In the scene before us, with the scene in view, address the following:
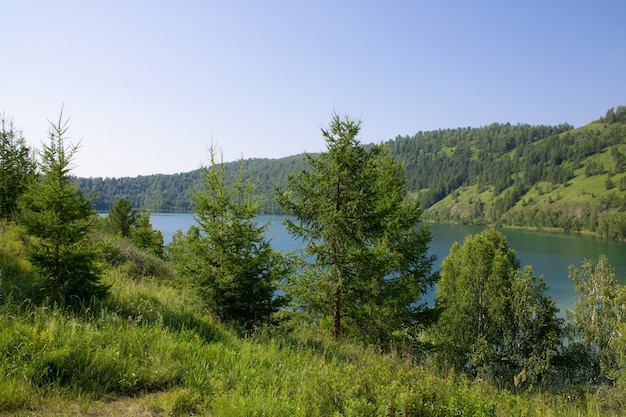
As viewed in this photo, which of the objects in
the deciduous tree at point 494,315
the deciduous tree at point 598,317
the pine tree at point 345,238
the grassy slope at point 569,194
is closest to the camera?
the pine tree at point 345,238

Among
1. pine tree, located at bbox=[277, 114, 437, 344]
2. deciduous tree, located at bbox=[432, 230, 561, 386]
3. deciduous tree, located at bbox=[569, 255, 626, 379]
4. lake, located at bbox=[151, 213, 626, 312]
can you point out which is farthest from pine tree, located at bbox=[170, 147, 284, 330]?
lake, located at bbox=[151, 213, 626, 312]

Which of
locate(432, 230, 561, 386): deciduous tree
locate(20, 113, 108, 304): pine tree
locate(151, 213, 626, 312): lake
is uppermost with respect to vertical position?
locate(20, 113, 108, 304): pine tree

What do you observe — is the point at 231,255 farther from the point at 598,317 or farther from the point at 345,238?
the point at 598,317

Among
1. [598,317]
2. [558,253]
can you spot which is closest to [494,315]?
[598,317]

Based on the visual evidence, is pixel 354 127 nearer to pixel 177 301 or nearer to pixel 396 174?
pixel 396 174

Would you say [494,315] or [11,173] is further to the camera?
[494,315]

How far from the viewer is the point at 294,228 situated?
1116cm

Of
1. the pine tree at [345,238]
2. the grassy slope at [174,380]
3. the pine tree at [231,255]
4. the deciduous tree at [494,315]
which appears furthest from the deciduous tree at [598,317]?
the grassy slope at [174,380]

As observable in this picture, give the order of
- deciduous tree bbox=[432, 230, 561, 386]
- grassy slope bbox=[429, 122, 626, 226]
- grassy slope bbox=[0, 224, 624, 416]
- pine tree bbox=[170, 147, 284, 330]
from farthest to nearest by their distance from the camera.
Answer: grassy slope bbox=[429, 122, 626, 226]
deciduous tree bbox=[432, 230, 561, 386]
pine tree bbox=[170, 147, 284, 330]
grassy slope bbox=[0, 224, 624, 416]

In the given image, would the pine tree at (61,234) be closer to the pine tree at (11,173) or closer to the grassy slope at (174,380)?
the grassy slope at (174,380)

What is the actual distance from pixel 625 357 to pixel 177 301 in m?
28.1

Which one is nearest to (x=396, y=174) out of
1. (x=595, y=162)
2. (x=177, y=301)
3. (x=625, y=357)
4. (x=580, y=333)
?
(x=177, y=301)

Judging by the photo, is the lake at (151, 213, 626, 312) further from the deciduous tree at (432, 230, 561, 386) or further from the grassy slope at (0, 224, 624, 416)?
the grassy slope at (0, 224, 624, 416)

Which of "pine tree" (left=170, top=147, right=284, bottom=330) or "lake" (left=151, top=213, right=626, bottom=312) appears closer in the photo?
"pine tree" (left=170, top=147, right=284, bottom=330)
